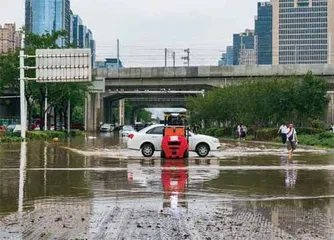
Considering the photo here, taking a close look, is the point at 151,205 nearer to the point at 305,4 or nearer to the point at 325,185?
the point at 325,185

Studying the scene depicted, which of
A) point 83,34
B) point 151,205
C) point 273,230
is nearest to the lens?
point 273,230

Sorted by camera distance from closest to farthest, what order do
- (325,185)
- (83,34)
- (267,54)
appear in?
(325,185) → (83,34) → (267,54)

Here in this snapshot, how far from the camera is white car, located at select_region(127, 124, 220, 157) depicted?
2612cm

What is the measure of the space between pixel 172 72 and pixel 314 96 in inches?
1227

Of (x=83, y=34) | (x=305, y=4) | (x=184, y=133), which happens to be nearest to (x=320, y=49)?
(x=305, y=4)

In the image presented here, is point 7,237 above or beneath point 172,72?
beneath

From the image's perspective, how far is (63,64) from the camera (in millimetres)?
39844

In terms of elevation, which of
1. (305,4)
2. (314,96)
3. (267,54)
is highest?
(305,4)

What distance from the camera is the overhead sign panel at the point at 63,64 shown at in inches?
1567

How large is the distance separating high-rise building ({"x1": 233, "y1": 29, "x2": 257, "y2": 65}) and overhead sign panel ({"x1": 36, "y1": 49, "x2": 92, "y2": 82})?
7983 cm

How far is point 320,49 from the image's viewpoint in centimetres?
13062

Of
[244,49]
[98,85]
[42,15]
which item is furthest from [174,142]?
[244,49]

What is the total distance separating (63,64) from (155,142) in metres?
15.8

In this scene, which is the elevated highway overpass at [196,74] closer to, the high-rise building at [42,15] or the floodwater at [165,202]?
the high-rise building at [42,15]
